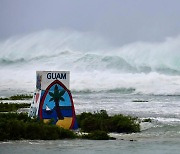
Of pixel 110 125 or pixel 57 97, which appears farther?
pixel 110 125

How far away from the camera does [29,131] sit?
1831 cm

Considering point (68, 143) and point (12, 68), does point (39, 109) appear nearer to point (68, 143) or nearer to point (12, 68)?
point (68, 143)

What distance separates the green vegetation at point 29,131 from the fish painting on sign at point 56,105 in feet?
5.94

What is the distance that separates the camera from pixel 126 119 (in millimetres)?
22500

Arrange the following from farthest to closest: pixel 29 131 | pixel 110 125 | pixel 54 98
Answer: pixel 110 125 < pixel 54 98 < pixel 29 131

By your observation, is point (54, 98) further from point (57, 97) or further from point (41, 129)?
point (41, 129)

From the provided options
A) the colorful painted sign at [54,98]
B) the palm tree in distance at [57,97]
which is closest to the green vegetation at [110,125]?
the colorful painted sign at [54,98]

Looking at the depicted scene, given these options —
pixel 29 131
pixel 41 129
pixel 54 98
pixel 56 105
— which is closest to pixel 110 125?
pixel 56 105

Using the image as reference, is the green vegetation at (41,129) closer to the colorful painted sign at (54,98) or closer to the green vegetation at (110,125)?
the green vegetation at (110,125)

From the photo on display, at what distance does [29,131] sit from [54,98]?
2.87m

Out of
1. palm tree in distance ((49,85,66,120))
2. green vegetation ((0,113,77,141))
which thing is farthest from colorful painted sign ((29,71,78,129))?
green vegetation ((0,113,77,141))

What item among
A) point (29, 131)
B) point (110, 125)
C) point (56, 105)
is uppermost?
point (56, 105)

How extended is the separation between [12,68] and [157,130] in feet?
427

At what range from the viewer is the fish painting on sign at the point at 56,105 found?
20.9 metres
